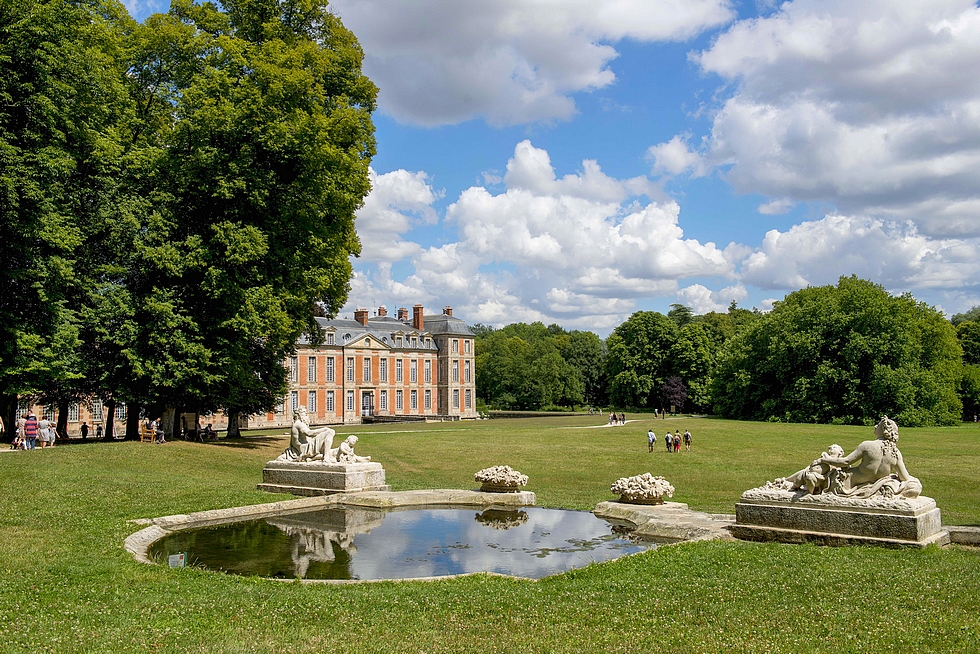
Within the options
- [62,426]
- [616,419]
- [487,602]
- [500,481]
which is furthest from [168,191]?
[616,419]

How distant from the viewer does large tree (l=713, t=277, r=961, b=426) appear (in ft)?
182

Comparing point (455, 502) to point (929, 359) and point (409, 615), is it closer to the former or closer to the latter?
point (409, 615)

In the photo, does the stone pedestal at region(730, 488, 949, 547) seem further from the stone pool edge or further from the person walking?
the person walking

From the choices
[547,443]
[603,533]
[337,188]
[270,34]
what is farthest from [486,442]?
[603,533]

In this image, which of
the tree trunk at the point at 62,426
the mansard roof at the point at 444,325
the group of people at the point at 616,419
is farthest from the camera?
the mansard roof at the point at 444,325

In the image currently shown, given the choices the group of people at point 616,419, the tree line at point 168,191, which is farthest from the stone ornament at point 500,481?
the group of people at point 616,419

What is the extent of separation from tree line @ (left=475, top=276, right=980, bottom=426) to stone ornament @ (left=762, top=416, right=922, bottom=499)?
159ft

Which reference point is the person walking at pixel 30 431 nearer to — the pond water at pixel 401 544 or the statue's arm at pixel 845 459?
the pond water at pixel 401 544

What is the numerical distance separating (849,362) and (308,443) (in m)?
49.8

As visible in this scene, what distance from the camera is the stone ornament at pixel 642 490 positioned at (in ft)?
49.2

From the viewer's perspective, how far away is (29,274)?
22.6 meters

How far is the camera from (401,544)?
12008mm

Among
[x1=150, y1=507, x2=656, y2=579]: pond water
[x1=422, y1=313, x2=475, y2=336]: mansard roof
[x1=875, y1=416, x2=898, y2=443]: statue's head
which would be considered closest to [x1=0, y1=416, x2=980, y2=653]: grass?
[x1=150, y1=507, x2=656, y2=579]: pond water

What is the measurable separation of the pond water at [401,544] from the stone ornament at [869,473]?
276 cm
